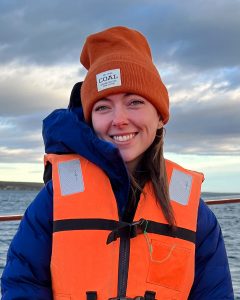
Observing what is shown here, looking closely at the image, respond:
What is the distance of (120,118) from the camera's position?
2.62 metres

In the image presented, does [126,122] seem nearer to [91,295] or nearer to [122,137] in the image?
[122,137]

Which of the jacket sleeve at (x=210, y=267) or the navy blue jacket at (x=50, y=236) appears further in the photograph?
the jacket sleeve at (x=210, y=267)

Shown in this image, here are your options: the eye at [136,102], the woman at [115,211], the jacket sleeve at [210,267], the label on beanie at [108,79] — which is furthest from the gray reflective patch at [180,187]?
the label on beanie at [108,79]

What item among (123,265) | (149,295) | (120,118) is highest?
(120,118)

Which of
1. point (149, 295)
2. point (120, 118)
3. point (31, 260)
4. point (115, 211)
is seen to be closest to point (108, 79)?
point (120, 118)

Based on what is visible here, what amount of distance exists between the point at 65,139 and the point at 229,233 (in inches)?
541

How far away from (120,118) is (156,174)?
14.9 inches

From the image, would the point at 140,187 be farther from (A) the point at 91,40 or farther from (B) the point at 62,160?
(A) the point at 91,40

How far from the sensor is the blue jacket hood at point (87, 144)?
8.70 ft

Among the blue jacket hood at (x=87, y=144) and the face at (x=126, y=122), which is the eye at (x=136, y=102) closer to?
the face at (x=126, y=122)

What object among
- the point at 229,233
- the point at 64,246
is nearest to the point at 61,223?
the point at 64,246

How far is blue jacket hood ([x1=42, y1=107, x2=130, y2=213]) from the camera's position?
2.65 meters

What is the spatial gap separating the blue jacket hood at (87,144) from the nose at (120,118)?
10 centimetres

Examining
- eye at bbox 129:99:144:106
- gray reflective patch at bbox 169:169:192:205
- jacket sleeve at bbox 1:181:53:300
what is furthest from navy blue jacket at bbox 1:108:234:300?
eye at bbox 129:99:144:106
